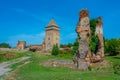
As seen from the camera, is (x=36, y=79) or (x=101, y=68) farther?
(x=101, y=68)

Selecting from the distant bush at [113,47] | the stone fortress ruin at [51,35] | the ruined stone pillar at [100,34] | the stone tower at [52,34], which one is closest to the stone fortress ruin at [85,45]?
the ruined stone pillar at [100,34]

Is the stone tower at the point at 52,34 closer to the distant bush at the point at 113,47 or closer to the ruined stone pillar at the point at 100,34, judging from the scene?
the distant bush at the point at 113,47

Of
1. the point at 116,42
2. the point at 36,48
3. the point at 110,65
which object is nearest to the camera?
the point at 110,65

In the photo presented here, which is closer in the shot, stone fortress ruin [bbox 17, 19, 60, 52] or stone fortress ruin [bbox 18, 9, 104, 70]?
stone fortress ruin [bbox 18, 9, 104, 70]

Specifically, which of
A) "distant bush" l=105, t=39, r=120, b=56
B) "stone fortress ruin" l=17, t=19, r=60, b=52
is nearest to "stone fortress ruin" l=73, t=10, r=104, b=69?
"distant bush" l=105, t=39, r=120, b=56

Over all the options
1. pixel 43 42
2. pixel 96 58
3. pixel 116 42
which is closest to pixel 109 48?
pixel 116 42

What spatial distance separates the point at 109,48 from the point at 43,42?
4402cm

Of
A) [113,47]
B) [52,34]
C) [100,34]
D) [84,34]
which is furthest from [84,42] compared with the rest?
[52,34]

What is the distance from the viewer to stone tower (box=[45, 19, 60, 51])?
10806 cm

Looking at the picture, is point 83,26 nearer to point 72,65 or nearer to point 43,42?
point 72,65

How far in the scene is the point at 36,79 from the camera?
20703mm

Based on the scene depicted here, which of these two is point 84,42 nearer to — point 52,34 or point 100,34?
point 100,34

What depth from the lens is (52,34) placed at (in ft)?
359

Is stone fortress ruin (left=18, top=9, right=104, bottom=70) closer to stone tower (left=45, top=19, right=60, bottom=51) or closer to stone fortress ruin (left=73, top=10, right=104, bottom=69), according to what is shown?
stone fortress ruin (left=73, top=10, right=104, bottom=69)
